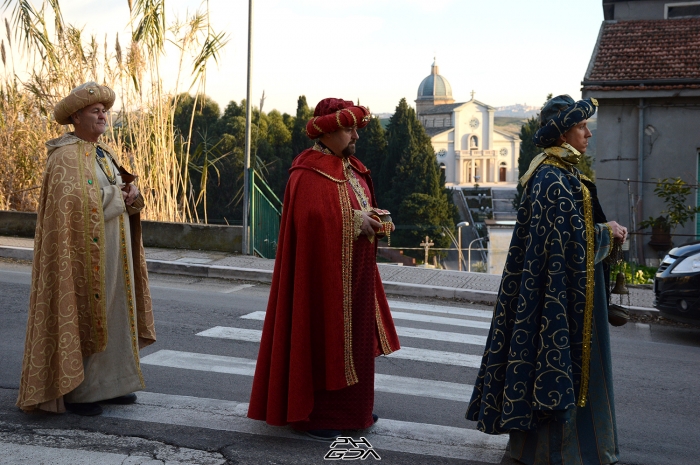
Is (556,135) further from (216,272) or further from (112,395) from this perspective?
(216,272)

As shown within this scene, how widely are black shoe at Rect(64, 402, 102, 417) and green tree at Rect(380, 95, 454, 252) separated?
56541mm

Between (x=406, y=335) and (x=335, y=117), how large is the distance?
3643 millimetres

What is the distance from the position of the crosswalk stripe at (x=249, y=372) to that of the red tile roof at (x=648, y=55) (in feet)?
48.6

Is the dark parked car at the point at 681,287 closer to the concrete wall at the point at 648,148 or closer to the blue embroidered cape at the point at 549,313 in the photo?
the blue embroidered cape at the point at 549,313

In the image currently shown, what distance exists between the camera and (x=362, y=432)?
4801 mm

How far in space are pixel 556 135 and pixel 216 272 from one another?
25.1ft

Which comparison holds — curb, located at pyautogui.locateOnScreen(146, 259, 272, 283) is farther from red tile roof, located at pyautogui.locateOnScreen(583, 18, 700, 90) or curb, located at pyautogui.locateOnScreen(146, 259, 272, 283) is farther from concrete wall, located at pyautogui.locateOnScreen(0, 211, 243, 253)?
red tile roof, located at pyautogui.locateOnScreen(583, 18, 700, 90)

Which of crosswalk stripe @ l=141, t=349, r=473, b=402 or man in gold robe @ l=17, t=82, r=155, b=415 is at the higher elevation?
man in gold robe @ l=17, t=82, r=155, b=415

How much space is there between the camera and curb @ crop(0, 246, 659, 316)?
10406mm

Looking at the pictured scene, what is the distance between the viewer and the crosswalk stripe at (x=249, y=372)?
582cm

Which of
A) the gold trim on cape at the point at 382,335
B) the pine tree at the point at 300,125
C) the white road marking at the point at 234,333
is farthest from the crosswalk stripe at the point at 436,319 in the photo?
the pine tree at the point at 300,125

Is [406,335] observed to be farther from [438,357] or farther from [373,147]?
[373,147]

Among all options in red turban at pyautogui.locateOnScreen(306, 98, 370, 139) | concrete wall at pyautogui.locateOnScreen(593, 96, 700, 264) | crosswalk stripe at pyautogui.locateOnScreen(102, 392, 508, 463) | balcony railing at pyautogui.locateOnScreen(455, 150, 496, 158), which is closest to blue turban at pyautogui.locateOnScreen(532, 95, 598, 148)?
red turban at pyautogui.locateOnScreen(306, 98, 370, 139)

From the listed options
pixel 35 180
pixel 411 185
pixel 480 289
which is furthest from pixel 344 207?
pixel 411 185
